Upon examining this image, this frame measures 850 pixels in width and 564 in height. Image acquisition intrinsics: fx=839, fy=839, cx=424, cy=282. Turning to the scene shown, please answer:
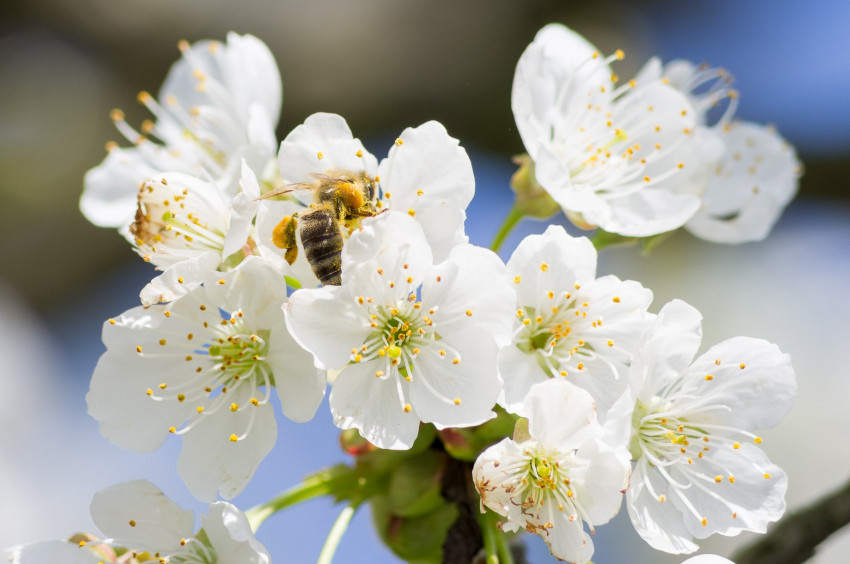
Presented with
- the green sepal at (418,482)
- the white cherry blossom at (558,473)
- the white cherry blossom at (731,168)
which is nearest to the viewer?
the white cherry blossom at (558,473)

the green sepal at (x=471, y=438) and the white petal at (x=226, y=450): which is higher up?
the white petal at (x=226, y=450)

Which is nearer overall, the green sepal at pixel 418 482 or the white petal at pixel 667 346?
the white petal at pixel 667 346

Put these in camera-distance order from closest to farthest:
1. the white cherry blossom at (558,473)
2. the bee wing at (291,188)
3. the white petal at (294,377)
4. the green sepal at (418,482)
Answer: the white cherry blossom at (558,473), the white petal at (294,377), the bee wing at (291,188), the green sepal at (418,482)

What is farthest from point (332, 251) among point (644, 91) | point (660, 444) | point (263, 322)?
point (644, 91)

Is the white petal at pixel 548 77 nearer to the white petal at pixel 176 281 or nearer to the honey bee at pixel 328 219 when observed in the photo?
the honey bee at pixel 328 219

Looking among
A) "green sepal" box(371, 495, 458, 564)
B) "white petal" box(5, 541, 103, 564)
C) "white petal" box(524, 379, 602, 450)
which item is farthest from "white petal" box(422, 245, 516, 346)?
"white petal" box(5, 541, 103, 564)

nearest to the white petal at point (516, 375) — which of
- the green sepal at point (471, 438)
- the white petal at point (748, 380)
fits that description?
the green sepal at point (471, 438)

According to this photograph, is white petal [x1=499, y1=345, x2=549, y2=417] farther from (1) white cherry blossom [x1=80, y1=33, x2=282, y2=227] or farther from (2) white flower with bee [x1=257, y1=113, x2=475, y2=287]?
(1) white cherry blossom [x1=80, y1=33, x2=282, y2=227]
